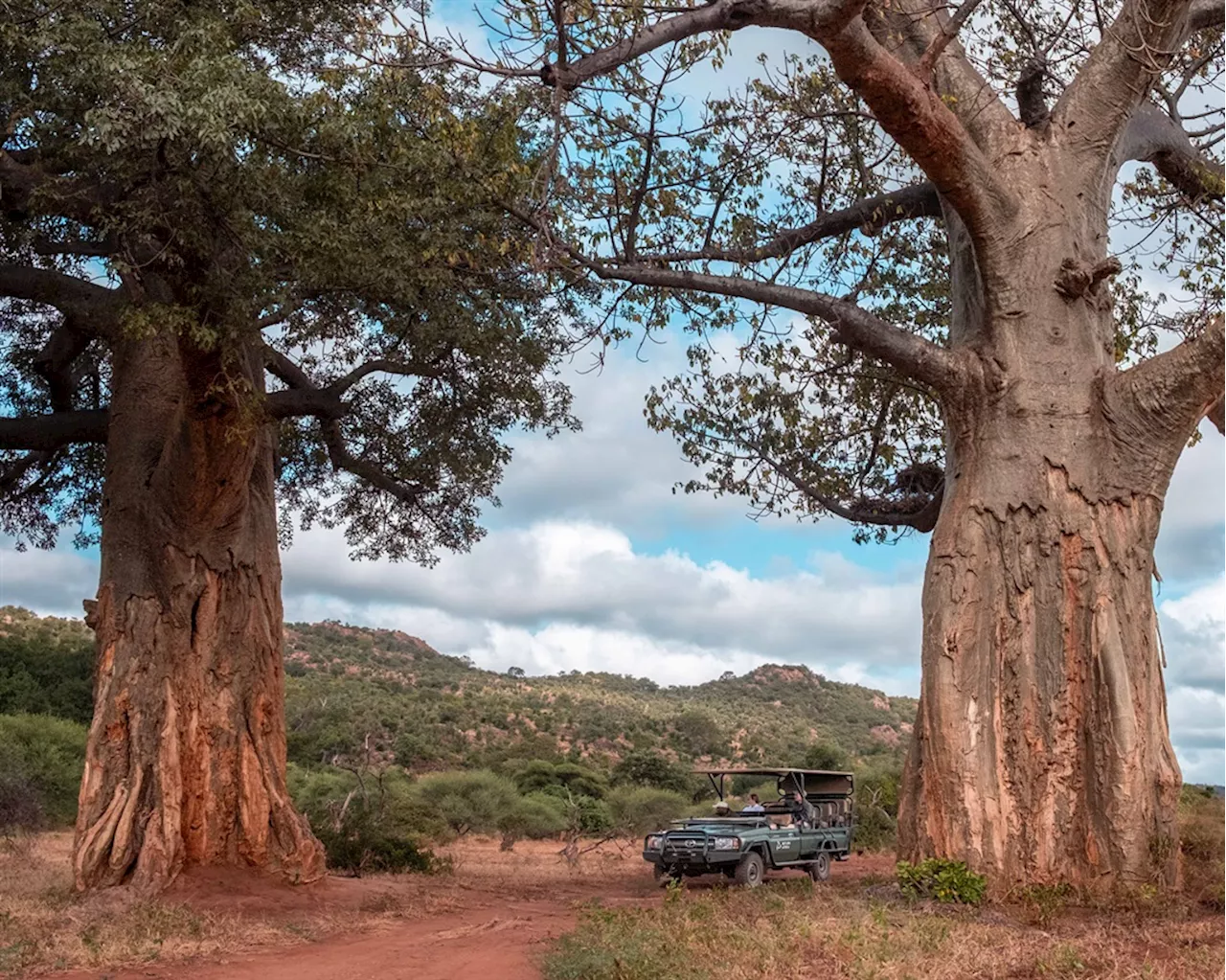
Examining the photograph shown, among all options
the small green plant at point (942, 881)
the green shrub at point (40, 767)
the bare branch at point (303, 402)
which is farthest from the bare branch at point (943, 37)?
the green shrub at point (40, 767)

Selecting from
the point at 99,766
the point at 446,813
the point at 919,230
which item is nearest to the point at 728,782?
the point at 446,813

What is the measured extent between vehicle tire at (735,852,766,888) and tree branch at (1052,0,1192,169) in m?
8.13

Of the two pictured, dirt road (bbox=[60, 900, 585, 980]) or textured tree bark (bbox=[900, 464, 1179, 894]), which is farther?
textured tree bark (bbox=[900, 464, 1179, 894])

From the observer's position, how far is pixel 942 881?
9.40m

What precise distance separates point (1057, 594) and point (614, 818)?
1748 centimetres

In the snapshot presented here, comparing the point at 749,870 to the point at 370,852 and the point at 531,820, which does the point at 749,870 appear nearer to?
the point at 370,852

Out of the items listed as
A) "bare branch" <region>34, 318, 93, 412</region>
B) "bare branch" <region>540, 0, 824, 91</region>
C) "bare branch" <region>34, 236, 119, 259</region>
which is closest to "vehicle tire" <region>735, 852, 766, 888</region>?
"bare branch" <region>540, 0, 824, 91</region>

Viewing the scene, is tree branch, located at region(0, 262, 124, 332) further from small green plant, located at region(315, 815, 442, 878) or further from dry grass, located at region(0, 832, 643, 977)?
small green plant, located at region(315, 815, 442, 878)

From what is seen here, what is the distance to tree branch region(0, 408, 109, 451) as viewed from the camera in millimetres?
12664

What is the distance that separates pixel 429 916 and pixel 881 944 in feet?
15.9

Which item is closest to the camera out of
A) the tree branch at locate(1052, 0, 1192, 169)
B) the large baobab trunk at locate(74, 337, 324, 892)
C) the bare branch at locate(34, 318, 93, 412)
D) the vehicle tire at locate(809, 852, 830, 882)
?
the tree branch at locate(1052, 0, 1192, 169)

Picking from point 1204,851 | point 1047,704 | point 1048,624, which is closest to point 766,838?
point 1204,851

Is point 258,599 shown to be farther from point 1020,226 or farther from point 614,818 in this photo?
point 614,818

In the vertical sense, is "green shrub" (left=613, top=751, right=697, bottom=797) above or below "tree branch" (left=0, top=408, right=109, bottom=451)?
below
